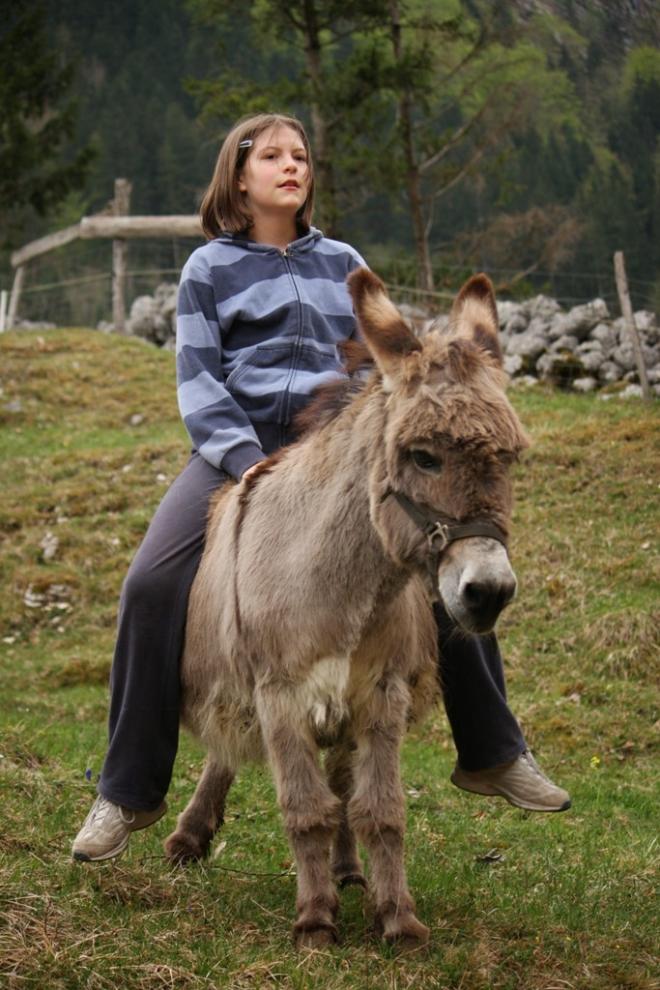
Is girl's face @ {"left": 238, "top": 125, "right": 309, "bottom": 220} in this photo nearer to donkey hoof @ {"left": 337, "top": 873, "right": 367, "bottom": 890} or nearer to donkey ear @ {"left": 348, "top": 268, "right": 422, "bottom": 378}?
donkey ear @ {"left": 348, "top": 268, "right": 422, "bottom": 378}

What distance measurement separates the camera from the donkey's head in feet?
10.3

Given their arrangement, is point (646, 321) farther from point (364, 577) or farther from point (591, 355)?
point (364, 577)

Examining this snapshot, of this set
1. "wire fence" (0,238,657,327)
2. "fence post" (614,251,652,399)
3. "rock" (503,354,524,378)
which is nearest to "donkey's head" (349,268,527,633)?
"fence post" (614,251,652,399)

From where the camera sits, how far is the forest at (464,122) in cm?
1906

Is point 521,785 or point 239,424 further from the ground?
point 239,424

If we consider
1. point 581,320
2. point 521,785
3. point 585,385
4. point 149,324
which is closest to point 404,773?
point 521,785

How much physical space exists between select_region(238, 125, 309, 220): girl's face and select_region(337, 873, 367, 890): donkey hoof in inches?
99.1

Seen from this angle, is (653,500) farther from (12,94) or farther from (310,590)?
(12,94)

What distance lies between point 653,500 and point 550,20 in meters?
14.1

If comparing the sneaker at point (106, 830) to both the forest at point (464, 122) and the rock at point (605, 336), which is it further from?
the forest at point (464, 122)

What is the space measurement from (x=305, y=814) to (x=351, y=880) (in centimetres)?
103

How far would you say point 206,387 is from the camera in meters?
4.24

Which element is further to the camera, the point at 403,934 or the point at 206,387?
the point at 206,387

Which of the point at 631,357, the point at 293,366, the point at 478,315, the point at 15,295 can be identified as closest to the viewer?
the point at 478,315
